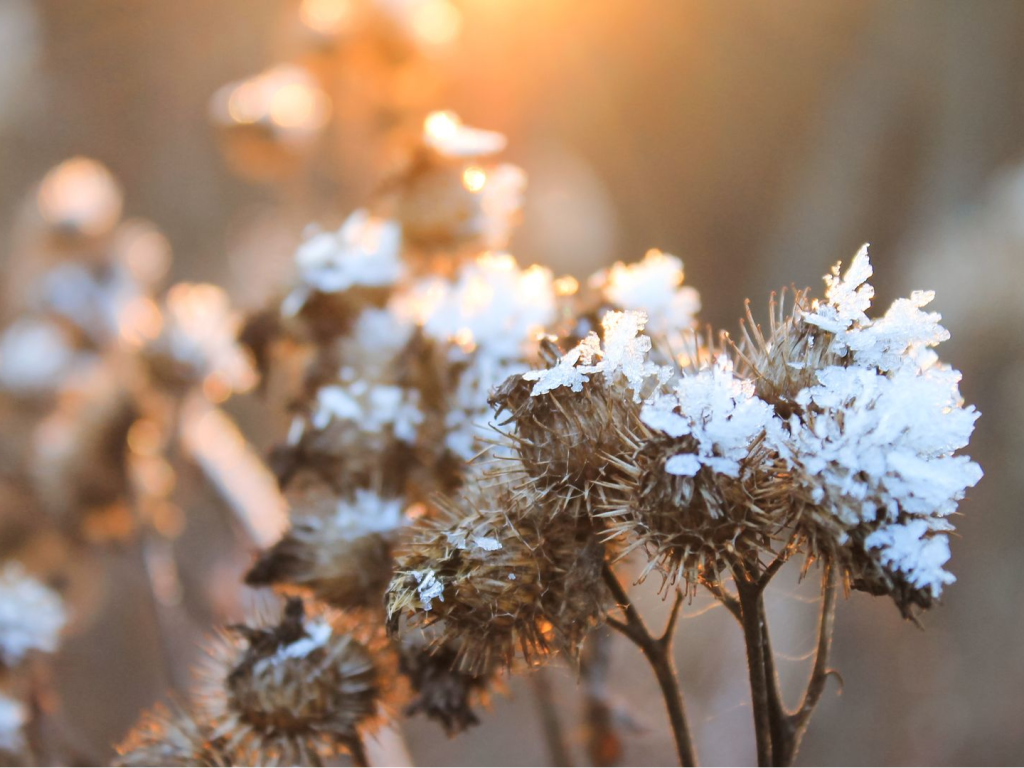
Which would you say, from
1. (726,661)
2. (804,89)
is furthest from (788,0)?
(726,661)

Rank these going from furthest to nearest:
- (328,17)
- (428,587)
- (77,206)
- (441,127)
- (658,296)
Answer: (77,206) → (328,17) → (441,127) → (658,296) → (428,587)

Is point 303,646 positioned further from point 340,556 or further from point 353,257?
point 353,257

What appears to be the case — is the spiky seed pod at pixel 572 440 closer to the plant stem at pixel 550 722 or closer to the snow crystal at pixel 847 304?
the snow crystal at pixel 847 304

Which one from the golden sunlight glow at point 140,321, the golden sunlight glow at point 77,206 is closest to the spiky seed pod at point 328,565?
the golden sunlight glow at point 140,321

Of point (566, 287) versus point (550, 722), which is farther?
point (550, 722)

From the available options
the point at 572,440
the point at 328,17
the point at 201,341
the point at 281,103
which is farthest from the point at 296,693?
the point at 328,17
